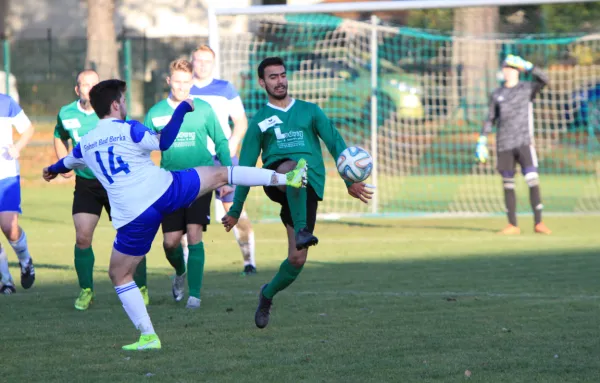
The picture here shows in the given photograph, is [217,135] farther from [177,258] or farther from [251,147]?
[251,147]

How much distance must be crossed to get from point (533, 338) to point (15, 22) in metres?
33.6

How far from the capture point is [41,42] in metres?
29.9

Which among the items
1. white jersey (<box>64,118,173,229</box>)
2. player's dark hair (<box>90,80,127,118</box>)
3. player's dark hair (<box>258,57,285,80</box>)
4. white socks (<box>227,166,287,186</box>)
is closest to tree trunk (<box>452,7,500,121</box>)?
player's dark hair (<box>258,57,285,80</box>)

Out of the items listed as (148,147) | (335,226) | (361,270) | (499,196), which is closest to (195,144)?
(148,147)

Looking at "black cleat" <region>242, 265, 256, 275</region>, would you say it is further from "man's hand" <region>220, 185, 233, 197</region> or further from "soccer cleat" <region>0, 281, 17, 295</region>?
"soccer cleat" <region>0, 281, 17, 295</region>

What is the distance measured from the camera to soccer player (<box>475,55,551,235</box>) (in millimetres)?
13789

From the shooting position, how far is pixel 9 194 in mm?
9422

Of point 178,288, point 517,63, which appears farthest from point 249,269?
point 517,63

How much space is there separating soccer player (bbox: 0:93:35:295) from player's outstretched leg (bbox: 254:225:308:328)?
295 cm

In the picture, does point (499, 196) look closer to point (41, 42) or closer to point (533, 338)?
point (533, 338)

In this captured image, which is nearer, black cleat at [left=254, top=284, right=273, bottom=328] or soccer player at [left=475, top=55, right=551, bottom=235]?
black cleat at [left=254, top=284, right=273, bottom=328]

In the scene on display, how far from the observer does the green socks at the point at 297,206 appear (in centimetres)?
729

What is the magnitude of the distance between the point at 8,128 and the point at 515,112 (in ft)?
22.7

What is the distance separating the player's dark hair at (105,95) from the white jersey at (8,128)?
108 inches
